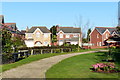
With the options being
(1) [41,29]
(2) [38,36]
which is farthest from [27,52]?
(1) [41,29]

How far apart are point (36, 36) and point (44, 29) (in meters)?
3.88

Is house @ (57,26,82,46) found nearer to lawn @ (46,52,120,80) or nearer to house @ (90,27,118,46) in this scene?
house @ (90,27,118,46)

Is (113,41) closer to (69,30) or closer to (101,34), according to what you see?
(101,34)

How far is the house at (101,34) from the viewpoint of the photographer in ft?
185

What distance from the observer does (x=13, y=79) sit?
8711 millimetres

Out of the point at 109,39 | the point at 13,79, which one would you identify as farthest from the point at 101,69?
the point at 109,39

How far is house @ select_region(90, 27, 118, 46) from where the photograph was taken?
185 feet

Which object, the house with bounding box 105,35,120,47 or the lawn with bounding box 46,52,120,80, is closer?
the lawn with bounding box 46,52,120,80

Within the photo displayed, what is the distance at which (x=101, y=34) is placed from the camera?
184 feet

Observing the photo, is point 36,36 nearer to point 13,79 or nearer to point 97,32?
point 97,32

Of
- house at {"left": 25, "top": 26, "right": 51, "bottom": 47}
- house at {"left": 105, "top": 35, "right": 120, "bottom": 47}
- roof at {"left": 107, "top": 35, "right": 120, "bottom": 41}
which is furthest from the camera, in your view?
roof at {"left": 107, "top": 35, "right": 120, "bottom": 41}

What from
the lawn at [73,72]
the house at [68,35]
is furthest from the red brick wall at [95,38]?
the lawn at [73,72]

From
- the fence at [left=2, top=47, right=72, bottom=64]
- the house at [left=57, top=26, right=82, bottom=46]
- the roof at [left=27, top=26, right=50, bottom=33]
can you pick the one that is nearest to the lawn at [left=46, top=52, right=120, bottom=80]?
the fence at [left=2, top=47, right=72, bottom=64]

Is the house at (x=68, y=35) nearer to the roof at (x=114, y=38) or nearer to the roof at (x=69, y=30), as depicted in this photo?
the roof at (x=69, y=30)
